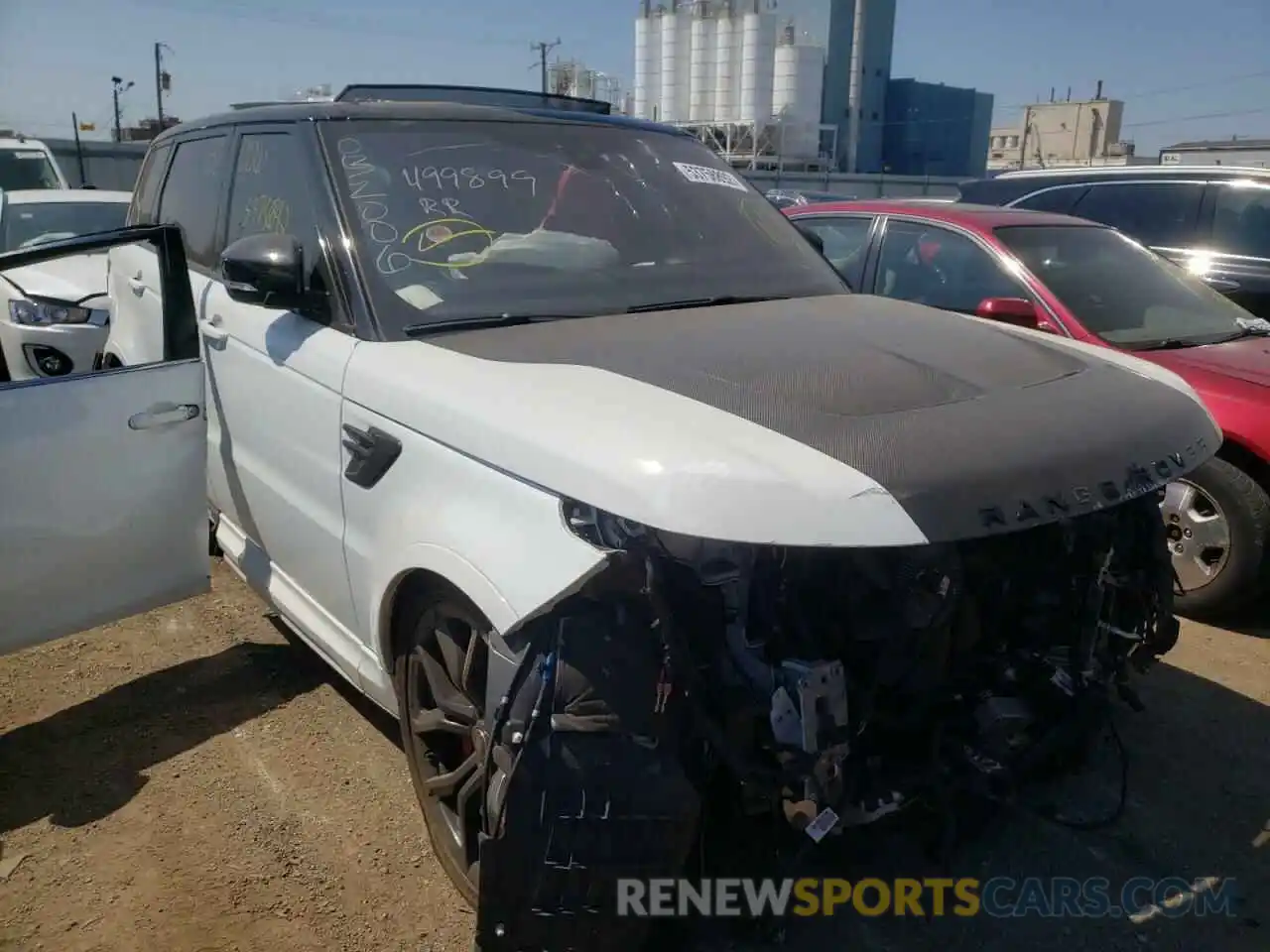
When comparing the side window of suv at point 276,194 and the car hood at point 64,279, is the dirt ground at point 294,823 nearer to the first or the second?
the side window of suv at point 276,194

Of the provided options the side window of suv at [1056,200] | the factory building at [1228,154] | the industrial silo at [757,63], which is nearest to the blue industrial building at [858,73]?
the industrial silo at [757,63]

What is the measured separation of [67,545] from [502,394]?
5.94 ft

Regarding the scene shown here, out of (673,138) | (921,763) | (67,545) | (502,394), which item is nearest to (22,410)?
(67,545)

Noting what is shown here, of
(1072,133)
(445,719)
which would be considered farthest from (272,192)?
(1072,133)

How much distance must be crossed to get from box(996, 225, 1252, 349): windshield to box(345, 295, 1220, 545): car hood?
2.11 metres

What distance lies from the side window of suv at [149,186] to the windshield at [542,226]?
6.10ft

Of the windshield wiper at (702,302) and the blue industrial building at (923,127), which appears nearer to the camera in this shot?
the windshield wiper at (702,302)

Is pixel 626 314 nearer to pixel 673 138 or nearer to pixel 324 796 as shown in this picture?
pixel 673 138

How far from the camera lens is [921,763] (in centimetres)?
223

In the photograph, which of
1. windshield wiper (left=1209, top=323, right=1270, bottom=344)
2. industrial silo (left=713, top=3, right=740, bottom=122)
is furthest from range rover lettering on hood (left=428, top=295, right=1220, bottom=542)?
industrial silo (left=713, top=3, right=740, bottom=122)

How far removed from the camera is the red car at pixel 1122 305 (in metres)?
4.09

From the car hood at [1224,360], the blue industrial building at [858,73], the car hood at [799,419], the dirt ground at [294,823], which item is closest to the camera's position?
the car hood at [799,419]

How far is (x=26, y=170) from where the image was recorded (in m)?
11.9

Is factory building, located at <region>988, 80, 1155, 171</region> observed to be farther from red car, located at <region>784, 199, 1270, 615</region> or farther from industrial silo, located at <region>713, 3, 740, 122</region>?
red car, located at <region>784, 199, 1270, 615</region>
